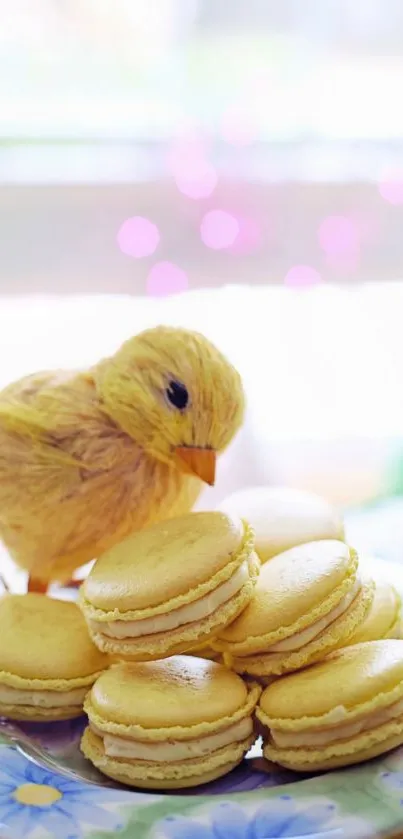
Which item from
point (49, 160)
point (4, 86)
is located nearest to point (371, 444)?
point (49, 160)

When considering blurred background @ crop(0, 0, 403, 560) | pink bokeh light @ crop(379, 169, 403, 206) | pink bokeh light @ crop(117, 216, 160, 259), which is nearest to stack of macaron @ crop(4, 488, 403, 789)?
blurred background @ crop(0, 0, 403, 560)

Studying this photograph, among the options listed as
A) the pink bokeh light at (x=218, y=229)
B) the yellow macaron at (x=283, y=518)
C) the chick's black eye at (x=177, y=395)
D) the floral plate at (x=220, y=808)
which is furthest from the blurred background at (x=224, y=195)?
the floral plate at (x=220, y=808)

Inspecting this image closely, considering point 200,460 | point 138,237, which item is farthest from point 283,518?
point 138,237

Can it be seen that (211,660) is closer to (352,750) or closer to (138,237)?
(352,750)

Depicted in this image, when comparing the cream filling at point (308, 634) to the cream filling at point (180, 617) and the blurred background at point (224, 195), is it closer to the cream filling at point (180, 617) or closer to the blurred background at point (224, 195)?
the cream filling at point (180, 617)

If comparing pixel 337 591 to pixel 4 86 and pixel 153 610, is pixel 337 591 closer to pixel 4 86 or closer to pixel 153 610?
pixel 153 610

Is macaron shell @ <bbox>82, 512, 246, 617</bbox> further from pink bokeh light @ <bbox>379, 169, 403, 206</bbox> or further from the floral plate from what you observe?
pink bokeh light @ <bbox>379, 169, 403, 206</bbox>
